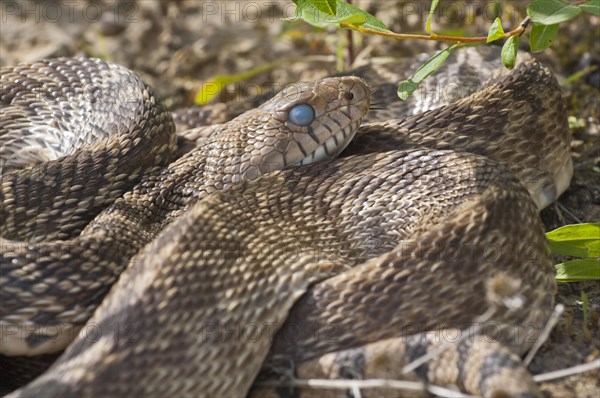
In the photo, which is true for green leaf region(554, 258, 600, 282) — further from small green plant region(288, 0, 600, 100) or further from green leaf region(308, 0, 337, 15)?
green leaf region(308, 0, 337, 15)

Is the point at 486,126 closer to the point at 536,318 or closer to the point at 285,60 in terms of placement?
the point at 536,318

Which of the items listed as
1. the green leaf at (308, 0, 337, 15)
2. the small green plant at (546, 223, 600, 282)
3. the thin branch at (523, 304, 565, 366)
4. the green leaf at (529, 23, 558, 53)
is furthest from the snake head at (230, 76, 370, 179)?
the thin branch at (523, 304, 565, 366)

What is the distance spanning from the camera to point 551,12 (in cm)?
507

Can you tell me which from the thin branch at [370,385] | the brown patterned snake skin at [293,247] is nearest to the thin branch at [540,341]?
the brown patterned snake skin at [293,247]

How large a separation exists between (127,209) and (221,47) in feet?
14.6

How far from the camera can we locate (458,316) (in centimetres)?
440

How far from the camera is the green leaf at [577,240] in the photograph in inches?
206

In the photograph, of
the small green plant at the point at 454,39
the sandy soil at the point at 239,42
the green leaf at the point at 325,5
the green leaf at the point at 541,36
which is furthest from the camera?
the sandy soil at the point at 239,42

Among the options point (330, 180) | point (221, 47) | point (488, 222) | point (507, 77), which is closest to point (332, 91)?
point (330, 180)

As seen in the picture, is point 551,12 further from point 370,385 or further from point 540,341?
point 370,385

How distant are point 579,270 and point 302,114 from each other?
6.99ft

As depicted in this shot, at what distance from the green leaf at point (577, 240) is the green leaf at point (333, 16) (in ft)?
5.88

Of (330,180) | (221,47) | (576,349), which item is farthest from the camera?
(221,47)

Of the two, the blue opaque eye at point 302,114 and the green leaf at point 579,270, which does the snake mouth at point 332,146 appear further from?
the green leaf at point 579,270
